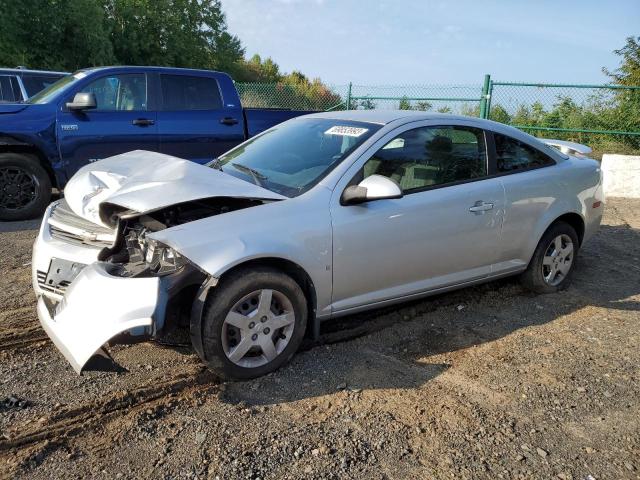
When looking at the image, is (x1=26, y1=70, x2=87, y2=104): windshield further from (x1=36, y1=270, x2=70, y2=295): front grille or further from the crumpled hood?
(x1=36, y1=270, x2=70, y2=295): front grille

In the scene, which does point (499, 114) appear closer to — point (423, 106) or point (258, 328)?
point (423, 106)

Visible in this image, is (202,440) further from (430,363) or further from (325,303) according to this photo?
(430,363)

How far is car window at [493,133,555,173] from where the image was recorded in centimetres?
445

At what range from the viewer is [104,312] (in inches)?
110

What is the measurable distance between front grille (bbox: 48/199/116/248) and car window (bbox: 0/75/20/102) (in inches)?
271

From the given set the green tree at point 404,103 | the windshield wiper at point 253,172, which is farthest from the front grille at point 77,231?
the green tree at point 404,103

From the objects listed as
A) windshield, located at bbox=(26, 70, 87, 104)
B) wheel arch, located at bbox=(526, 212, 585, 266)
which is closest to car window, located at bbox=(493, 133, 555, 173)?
wheel arch, located at bbox=(526, 212, 585, 266)

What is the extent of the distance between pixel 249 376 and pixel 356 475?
0.98 meters

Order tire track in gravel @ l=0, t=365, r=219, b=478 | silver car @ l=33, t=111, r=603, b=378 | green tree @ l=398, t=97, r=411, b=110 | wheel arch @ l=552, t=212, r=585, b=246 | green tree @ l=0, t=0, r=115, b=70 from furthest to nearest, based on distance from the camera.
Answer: green tree @ l=0, t=0, r=115, b=70 → green tree @ l=398, t=97, r=411, b=110 → wheel arch @ l=552, t=212, r=585, b=246 → silver car @ l=33, t=111, r=603, b=378 → tire track in gravel @ l=0, t=365, r=219, b=478

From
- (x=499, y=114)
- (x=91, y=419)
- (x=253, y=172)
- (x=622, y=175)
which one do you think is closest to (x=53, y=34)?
(x=499, y=114)

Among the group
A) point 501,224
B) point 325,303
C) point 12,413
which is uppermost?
point 501,224

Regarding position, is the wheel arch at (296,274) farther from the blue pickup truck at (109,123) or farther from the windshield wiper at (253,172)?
the blue pickup truck at (109,123)

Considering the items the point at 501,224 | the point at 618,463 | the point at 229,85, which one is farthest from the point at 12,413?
the point at 229,85

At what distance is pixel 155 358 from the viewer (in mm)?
3518
